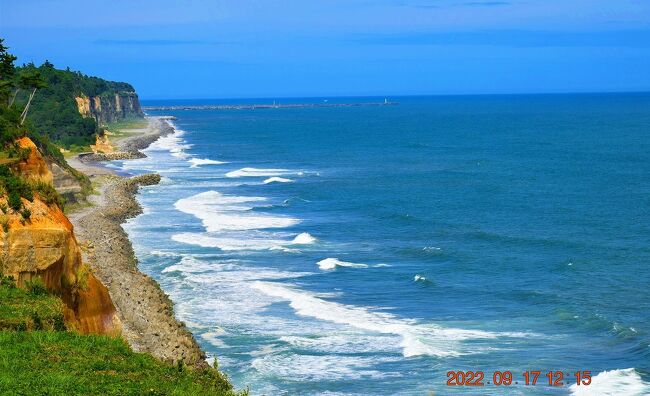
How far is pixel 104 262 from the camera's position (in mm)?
46250

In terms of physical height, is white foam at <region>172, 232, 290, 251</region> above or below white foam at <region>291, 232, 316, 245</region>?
below

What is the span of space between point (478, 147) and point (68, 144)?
57295 millimetres

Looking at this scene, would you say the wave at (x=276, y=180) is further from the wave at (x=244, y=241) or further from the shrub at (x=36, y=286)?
the shrub at (x=36, y=286)

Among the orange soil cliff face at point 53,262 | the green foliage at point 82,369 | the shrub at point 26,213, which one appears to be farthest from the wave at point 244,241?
the green foliage at point 82,369

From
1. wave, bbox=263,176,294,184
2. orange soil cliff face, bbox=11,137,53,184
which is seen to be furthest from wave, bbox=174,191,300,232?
orange soil cliff face, bbox=11,137,53,184

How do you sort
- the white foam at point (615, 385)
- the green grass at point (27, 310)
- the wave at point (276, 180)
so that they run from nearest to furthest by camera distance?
the green grass at point (27, 310), the white foam at point (615, 385), the wave at point (276, 180)

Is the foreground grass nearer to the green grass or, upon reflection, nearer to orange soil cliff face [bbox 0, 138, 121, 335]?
the green grass

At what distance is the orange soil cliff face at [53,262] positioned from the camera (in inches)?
1023

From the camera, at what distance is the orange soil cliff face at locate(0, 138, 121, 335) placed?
26.0m

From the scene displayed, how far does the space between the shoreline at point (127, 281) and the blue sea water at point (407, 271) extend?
1212 millimetres

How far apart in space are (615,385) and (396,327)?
976cm

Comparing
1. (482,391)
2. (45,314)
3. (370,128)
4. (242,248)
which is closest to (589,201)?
(242,248)

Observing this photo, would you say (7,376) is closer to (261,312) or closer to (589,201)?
(261,312)

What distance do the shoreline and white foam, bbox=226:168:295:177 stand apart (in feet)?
65.1
